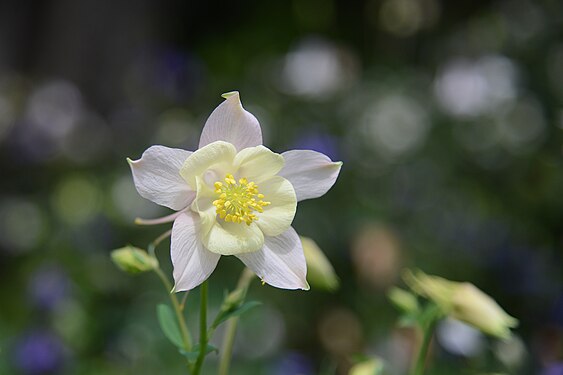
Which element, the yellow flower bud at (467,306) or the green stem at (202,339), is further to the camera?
the yellow flower bud at (467,306)

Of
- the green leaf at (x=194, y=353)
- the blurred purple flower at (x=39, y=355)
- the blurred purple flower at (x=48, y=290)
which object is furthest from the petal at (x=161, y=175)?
the blurred purple flower at (x=48, y=290)

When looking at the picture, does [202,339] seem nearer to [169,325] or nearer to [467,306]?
[169,325]

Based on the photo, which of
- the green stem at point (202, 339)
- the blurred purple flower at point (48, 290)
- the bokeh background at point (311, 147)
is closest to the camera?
the green stem at point (202, 339)

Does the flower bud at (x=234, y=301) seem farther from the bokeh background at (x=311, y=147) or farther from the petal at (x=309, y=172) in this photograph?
the bokeh background at (x=311, y=147)

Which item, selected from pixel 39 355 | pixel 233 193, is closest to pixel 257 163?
pixel 233 193

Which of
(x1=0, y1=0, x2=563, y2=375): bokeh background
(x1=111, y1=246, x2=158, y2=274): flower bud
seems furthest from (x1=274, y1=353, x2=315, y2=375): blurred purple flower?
(x1=111, y1=246, x2=158, y2=274): flower bud

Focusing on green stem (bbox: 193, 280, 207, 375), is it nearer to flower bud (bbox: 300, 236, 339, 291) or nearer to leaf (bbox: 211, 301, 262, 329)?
leaf (bbox: 211, 301, 262, 329)

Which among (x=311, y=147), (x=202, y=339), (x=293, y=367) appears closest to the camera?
(x=202, y=339)
